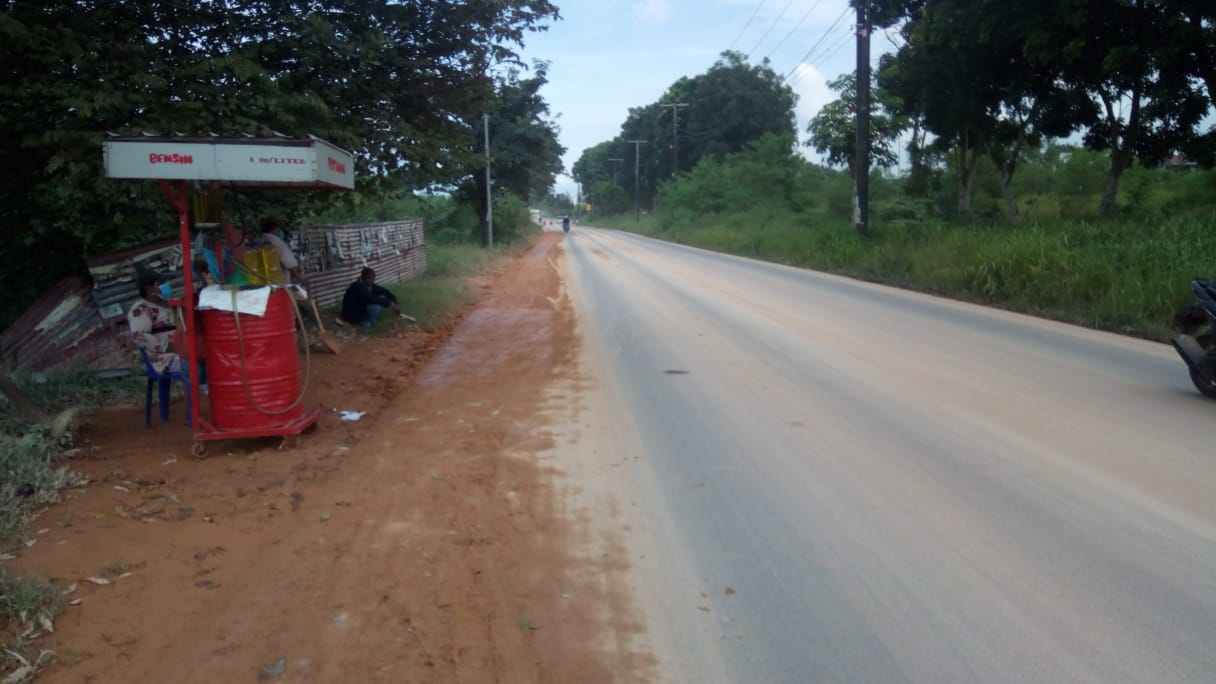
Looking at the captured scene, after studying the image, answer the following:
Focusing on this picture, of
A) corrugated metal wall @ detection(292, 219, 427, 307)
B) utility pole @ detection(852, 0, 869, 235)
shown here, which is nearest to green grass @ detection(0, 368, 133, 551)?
corrugated metal wall @ detection(292, 219, 427, 307)

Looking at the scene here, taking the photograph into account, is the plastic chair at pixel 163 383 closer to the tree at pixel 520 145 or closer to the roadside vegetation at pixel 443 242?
the roadside vegetation at pixel 443 242

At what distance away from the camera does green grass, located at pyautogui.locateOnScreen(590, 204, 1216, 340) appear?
13211 mm

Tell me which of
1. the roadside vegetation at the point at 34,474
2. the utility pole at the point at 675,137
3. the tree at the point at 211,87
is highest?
the utility pole at the point at 675,137

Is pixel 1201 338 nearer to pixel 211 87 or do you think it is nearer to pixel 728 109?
pixel 211 87

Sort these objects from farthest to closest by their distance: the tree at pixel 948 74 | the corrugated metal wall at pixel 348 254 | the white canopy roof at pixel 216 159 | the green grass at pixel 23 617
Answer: the tree at pixel 948 74 → the corrugated metal wall at pixel 348 254 → the white canopy roof at pixel 216 159 → the green grass at pixel 23 617

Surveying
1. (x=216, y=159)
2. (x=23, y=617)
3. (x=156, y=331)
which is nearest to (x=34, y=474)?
(x=156, y=331)

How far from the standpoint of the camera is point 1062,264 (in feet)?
50.8

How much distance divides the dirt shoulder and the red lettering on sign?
83.3 inches

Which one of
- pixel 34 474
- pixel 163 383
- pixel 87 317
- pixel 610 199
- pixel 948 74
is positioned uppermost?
pixel 610 199

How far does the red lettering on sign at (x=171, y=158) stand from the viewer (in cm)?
616

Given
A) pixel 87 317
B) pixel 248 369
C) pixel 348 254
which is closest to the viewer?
pixel 248 369

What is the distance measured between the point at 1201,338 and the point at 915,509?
4.70 meters

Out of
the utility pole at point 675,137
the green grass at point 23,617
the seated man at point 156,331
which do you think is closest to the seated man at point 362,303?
the seated man at point 156,331

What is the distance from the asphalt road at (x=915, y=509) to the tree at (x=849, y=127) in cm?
3029
